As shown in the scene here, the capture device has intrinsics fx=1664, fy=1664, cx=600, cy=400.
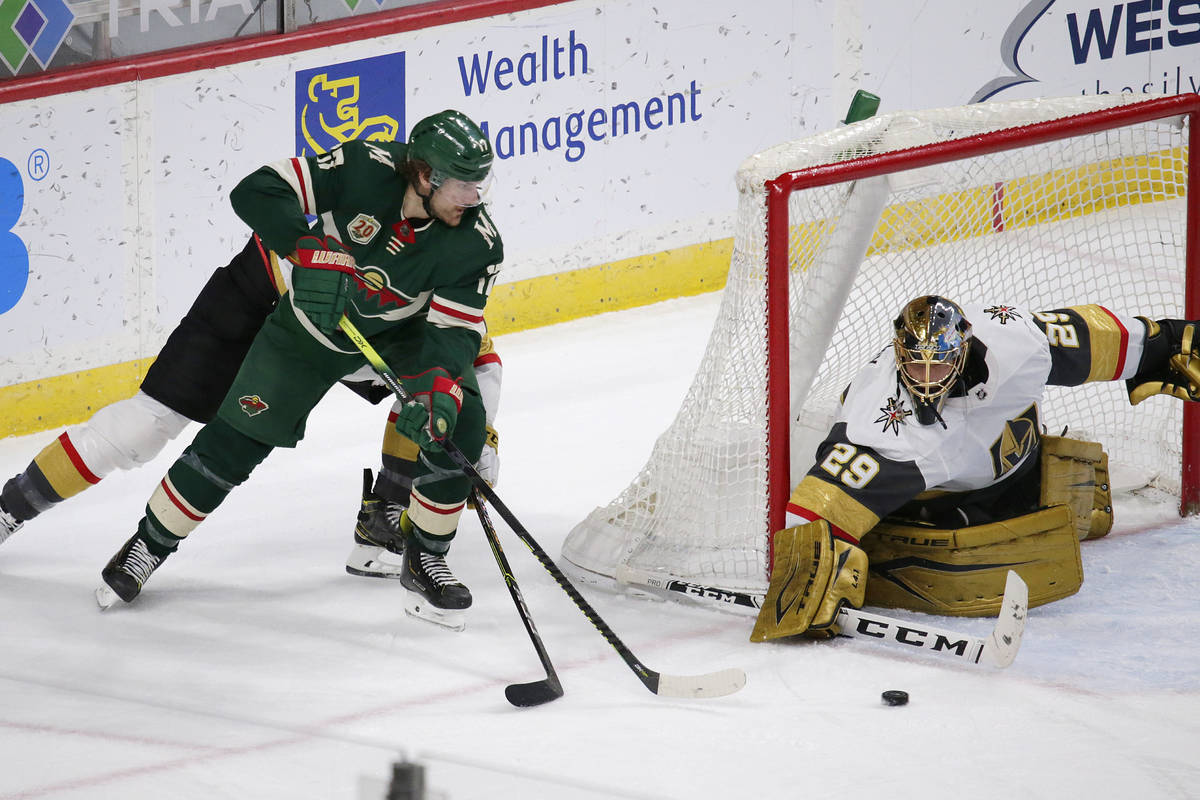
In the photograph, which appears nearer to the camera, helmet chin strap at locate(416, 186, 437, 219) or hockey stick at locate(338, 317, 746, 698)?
hockey stick at locate(338, 317, 746, 698)

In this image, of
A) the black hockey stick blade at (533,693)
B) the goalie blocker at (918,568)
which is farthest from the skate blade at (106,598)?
the goalie blocker at (918,568)

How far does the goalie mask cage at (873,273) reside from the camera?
339cm

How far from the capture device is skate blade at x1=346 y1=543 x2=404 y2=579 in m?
3.74

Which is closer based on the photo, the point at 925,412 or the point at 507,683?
the point at 507,683

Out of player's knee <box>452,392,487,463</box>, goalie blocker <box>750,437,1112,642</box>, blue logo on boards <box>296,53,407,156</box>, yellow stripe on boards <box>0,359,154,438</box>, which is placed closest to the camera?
goalie blocker <box>750,437,1112,642</box>

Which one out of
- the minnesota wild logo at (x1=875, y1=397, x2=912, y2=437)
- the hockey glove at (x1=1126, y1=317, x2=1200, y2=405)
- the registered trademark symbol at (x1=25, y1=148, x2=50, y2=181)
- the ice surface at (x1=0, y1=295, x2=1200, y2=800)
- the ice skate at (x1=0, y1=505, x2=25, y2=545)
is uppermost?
the registered trademark symbol at (x1=25, y1=148, x2=50, y2=181)

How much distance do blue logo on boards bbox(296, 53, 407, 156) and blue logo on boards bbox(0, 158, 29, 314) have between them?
85 cm

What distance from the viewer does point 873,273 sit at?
4.04m

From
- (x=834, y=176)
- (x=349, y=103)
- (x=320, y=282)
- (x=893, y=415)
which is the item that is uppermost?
(x=349, y=103)

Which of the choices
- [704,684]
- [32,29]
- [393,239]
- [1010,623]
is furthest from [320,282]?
[32,29]

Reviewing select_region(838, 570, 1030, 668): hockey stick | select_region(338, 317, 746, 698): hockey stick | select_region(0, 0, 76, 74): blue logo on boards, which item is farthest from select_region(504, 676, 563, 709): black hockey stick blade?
select_region(0, 0, 76, 74): blue logo on boards

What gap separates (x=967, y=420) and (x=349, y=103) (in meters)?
2.45

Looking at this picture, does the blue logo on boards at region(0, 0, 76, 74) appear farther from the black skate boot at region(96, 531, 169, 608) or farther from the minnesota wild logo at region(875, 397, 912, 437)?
the minnesota wild logo at region(875, 397, 912, 437)

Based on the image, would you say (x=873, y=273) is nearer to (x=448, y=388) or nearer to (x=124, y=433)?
(x=448, y=388)
